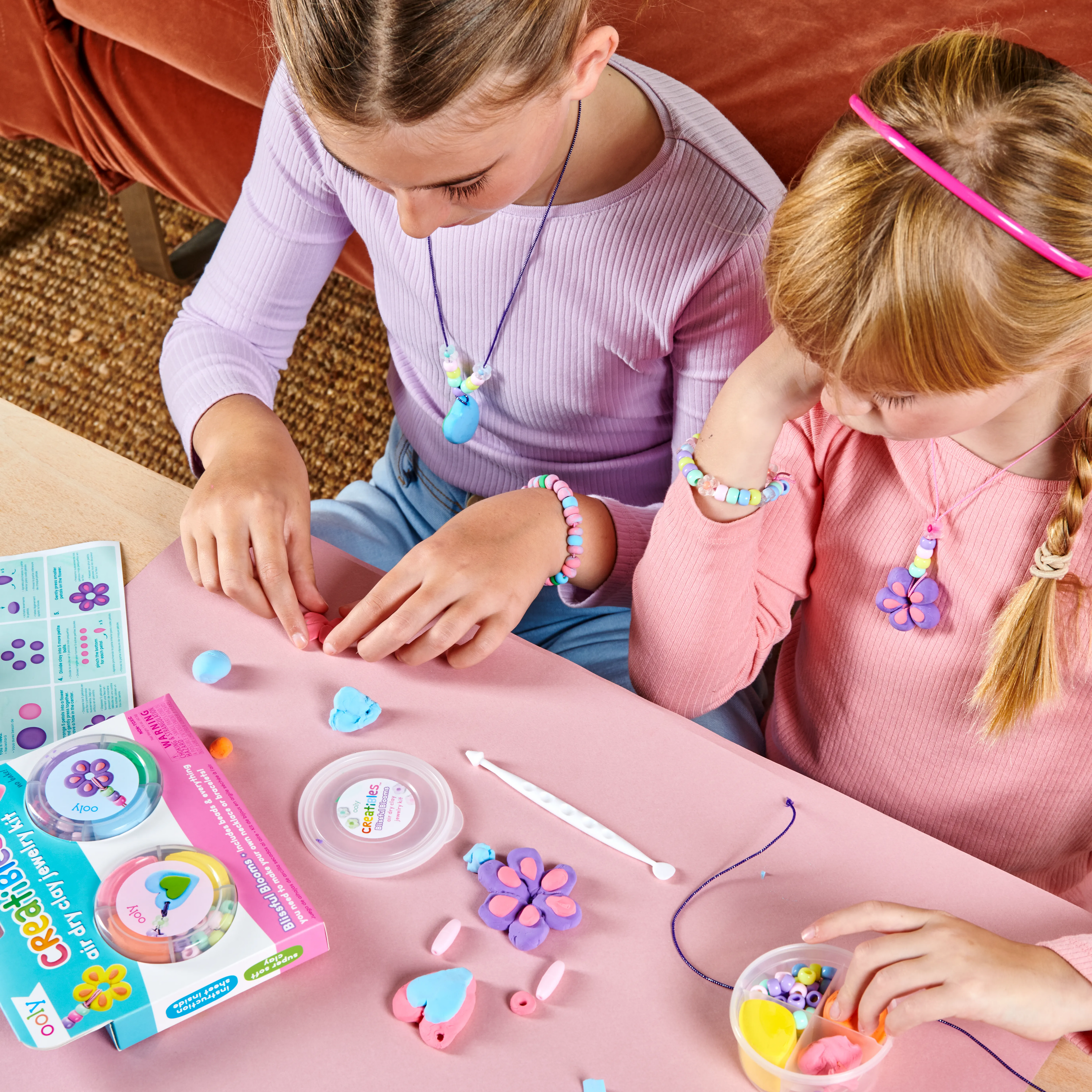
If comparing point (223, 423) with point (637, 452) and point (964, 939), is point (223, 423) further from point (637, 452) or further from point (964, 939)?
point (964, 939)

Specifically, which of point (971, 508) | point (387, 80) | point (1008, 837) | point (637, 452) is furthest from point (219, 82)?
point (1008, 837)

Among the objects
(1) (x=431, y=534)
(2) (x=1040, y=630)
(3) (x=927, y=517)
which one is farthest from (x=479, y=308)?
(2) (x=1040, y=630)

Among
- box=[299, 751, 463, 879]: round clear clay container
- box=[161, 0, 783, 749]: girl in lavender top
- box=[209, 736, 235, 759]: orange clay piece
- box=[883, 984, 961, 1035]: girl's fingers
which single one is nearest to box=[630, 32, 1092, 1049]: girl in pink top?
box=[883, 984, 961, 1035]: girl's fingers

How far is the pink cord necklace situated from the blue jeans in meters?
0.21

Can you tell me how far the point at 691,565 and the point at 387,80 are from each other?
1.27 ft

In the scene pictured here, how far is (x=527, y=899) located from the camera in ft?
2.09

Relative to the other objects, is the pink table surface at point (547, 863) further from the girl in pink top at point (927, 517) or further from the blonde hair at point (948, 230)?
the blonde hair at point (948, 230)

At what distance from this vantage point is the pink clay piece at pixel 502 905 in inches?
24.5

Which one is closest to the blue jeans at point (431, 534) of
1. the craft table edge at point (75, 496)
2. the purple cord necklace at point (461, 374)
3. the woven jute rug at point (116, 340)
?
the purple cord necklace at point (461, 374)

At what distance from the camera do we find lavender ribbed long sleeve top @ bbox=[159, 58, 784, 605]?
895 mm

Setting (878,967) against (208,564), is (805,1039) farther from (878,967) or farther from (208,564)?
(208,564)

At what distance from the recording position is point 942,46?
0.63 meters

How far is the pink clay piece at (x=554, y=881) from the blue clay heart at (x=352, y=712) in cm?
16

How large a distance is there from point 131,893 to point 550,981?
0.23 meters
